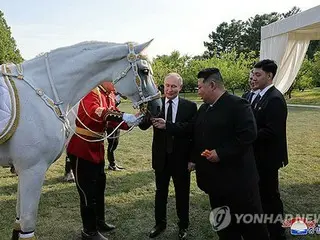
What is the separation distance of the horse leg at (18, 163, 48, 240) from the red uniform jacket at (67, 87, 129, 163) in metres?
0.78

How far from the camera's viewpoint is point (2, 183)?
246 inches

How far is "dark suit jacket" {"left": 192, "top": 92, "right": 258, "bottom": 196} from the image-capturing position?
2760mm

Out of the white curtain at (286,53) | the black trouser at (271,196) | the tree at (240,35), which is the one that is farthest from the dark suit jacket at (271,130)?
the tree at (240,35)

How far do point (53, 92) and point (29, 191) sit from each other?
0.84 metres

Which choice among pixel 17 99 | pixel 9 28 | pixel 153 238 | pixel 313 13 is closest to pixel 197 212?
pixel 153 238

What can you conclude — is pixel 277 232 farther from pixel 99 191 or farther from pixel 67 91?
pixel 67 91

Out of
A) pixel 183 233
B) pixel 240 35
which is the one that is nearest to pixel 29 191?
pixel 183 233

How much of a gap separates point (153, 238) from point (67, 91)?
209 cm

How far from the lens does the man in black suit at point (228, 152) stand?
2773 mm

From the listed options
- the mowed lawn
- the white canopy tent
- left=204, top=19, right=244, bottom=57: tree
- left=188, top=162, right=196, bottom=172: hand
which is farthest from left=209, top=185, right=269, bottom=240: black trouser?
left=204, top=19, right=244, bottom=57: tree

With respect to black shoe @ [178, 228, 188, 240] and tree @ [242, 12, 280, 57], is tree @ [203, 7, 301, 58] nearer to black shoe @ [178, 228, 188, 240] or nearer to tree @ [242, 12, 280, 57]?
tree @ [242, 12, 280, 57]

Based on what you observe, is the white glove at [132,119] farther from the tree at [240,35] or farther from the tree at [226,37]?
the tree at [226,37]

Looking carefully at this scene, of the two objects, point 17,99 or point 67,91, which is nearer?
point 17,99

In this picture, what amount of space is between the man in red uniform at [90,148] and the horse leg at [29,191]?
2.36ft
